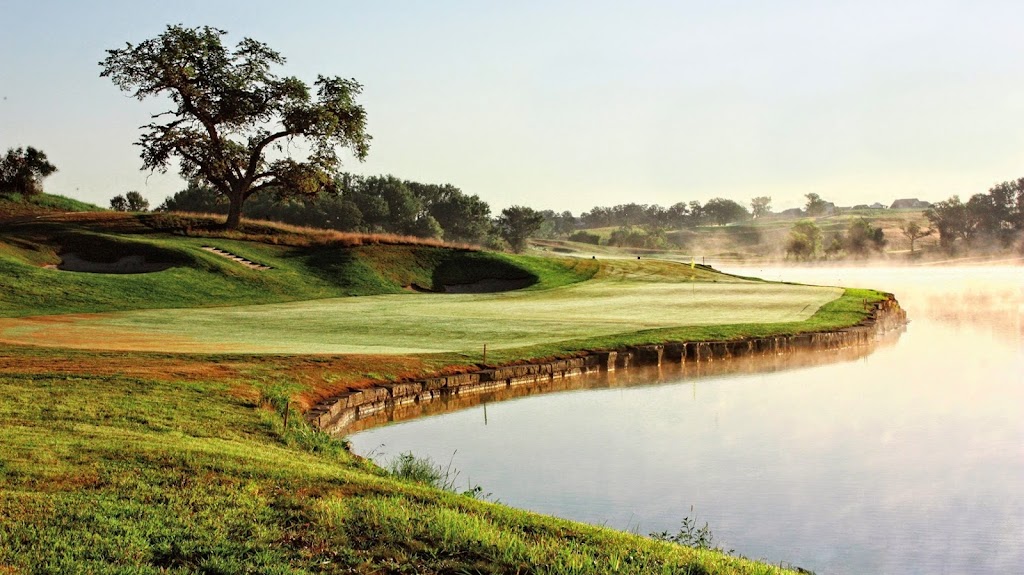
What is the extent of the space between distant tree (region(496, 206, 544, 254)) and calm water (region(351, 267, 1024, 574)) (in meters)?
111

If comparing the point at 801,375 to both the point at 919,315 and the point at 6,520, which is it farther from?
the point at 919,315

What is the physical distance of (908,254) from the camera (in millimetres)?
160625

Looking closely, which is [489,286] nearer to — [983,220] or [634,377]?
[634,377]

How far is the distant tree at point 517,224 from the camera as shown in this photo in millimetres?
140375

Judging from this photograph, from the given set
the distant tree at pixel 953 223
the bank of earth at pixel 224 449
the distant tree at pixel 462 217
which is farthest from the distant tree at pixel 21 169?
the distant tree at pixel 953 223

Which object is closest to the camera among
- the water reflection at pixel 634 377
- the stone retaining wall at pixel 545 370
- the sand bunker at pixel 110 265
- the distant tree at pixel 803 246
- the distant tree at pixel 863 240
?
the stone retaining wall at pixel 545 370

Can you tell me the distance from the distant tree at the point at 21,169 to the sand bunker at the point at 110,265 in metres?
16.7

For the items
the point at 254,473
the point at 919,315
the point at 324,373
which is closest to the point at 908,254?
the point at 919,315

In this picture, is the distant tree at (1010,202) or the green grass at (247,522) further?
the distant tree at (1010,202)

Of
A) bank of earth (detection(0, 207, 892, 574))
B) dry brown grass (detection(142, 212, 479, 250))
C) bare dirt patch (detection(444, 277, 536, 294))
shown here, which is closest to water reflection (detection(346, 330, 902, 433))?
bank of earth (detection(0, 207, 892, 574))

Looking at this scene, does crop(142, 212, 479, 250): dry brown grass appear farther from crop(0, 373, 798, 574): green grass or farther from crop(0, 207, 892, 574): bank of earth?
crop(0, 373, 798, 574): green grass

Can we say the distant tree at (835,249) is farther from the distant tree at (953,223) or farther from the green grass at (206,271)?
the green grass at (206,271)

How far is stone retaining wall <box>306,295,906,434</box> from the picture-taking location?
20.9 metres

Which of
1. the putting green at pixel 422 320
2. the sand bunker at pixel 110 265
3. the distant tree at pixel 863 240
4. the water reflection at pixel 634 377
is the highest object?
the distant tree at pixel 863 240
